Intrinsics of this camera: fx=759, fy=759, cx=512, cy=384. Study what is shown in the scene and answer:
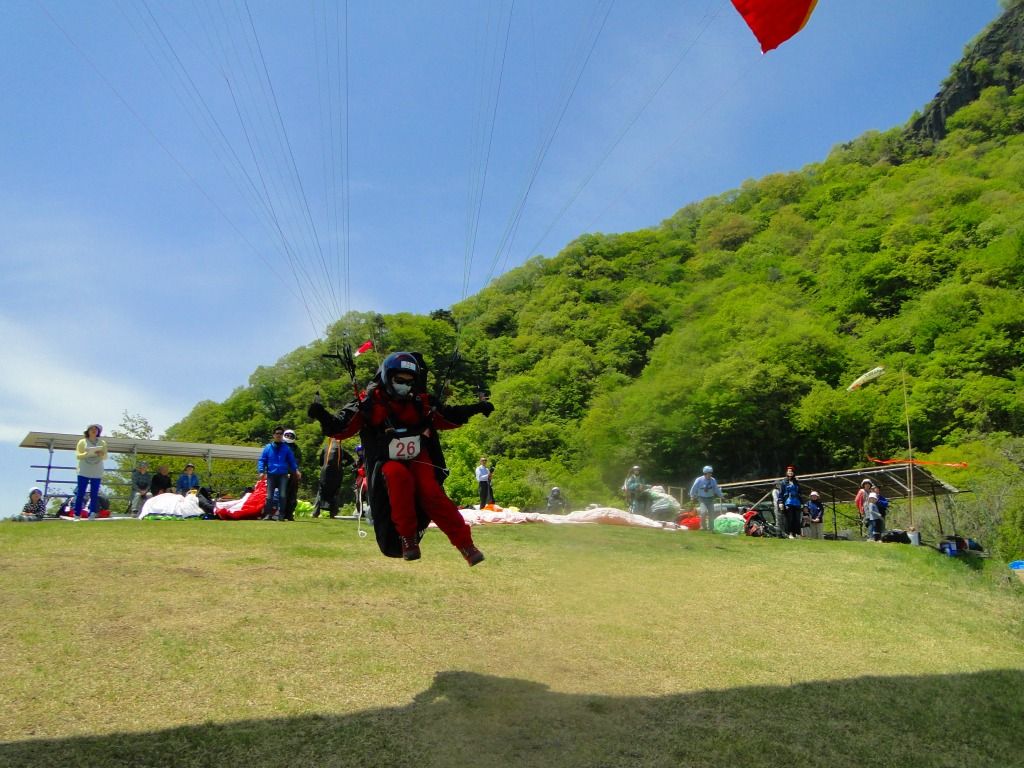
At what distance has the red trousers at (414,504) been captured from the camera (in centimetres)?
621

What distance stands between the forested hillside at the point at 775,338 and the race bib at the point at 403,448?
24.5 m

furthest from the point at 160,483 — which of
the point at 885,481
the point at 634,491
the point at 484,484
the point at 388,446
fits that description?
the point at 885,481

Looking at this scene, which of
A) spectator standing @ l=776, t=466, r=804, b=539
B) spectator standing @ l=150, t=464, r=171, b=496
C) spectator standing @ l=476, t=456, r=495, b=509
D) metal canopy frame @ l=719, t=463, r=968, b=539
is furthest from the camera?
metal canopy frame @ l=719, t=463, r=968, b=539

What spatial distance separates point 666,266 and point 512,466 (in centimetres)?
3035

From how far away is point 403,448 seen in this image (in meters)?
6.34

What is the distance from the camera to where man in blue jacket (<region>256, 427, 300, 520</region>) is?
524 inches

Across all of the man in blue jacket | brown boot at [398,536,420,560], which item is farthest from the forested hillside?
brown boot at [398,536,420,560]

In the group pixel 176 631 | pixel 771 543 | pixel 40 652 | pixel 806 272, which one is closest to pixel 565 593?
pixel 176 631

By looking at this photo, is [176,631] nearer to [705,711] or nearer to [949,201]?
[705,711]

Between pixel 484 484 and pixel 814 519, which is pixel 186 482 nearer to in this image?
pixel 484 484

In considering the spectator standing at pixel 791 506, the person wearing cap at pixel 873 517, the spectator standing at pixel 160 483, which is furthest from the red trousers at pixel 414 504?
the person wearing cap at pixel 873 517

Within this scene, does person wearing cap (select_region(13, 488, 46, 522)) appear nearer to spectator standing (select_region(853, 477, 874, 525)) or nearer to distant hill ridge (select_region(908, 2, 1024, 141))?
spectator standing (select_region(853, 477, 874, 525))

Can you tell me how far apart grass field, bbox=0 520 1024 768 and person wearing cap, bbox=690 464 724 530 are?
6.83m

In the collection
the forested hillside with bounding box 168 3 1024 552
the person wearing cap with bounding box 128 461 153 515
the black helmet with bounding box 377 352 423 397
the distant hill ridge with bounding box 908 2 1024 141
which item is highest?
the distant hill ridge with bounding box 908 2 1024 141
